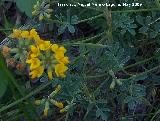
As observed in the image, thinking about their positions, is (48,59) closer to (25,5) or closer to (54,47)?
(54,47)

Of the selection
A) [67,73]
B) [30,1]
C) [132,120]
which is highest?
[30,1]

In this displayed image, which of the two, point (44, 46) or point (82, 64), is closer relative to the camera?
point (44, 46)

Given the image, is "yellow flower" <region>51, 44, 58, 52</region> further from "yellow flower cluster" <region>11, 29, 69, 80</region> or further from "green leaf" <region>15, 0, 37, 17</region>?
"green leaf" <region>15, 0, 37, 17</region>

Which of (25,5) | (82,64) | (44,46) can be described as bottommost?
(82,64)

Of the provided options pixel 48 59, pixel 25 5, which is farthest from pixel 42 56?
pixel 25 5

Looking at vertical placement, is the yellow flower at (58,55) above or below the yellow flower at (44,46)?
below

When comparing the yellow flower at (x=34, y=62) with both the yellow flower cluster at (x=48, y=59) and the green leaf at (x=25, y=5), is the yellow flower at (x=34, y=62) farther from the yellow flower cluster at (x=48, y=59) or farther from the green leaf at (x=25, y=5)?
the green leaf at (x=25, y=5)

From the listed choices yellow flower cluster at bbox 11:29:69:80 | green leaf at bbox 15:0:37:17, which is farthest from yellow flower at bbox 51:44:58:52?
green leaf at bbox 15:0:37:17

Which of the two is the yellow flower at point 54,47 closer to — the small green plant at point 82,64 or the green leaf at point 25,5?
the small green plant at point 82,64

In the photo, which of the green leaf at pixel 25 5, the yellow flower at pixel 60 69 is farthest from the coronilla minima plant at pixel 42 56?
the green leaf at pixel 25 5

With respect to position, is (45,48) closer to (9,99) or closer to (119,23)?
(119,23)

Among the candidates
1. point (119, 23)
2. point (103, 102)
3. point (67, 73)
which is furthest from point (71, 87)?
point (119, 23)
